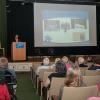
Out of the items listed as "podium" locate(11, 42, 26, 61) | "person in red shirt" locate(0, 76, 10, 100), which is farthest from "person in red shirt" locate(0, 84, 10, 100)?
"podium" locate(11, 42, 26, 61)

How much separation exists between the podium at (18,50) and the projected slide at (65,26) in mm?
1394

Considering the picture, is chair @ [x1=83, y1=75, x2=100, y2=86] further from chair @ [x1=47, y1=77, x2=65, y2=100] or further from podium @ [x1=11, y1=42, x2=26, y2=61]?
podium @ [x1=11, y1=42, x2=26, y2=61]

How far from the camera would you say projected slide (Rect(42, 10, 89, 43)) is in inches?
444

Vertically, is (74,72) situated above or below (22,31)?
below

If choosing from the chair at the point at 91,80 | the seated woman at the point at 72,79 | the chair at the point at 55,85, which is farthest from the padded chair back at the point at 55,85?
the seated woman at the point at 72,79

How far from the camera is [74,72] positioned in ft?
12.4

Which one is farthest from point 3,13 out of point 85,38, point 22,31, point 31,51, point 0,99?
point 0,99

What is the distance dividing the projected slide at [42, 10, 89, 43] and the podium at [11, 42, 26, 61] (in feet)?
4.57

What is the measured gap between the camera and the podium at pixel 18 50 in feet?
33.1

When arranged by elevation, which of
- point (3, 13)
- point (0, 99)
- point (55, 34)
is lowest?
point (0, 99)

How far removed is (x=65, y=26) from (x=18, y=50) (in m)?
2.45

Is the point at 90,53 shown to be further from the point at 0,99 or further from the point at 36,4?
the point at 0,99

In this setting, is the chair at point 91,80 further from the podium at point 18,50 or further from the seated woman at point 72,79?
the podium at point 18,50

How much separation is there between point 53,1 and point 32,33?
1578 mm
